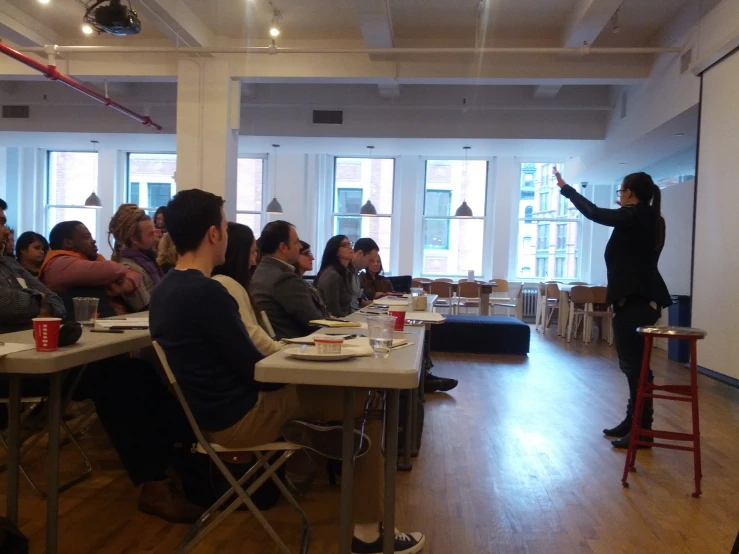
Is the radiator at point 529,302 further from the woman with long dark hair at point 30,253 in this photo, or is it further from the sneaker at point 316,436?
the sneaker at point 316,436

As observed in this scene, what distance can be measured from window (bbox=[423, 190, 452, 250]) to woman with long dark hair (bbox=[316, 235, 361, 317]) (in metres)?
8.37

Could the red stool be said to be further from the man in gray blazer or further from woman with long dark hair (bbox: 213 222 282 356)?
woman with long dark hair (bbox: 213 222 282 356)

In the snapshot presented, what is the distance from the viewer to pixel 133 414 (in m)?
2.36

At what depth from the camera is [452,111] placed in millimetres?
9250

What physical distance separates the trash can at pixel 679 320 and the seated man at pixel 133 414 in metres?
5.89

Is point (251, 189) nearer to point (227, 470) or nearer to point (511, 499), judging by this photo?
point (511, 499)

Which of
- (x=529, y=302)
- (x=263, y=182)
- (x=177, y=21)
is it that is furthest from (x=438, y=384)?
(x=263, y=182)

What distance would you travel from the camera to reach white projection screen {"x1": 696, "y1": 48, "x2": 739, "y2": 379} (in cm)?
474

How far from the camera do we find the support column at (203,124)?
7180 millimetres

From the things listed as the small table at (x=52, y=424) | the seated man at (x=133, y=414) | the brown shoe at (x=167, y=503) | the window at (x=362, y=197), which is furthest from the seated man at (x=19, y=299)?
the window at (x=362, y=197)

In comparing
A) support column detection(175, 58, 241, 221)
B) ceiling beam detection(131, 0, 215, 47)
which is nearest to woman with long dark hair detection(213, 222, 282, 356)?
ceiling beam detection(131, 0, 215, 47)

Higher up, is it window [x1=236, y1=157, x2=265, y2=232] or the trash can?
window [x1=236, y1=157, x2=265, y2=232]

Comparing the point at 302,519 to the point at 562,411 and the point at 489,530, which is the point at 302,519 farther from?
the point at 562,411

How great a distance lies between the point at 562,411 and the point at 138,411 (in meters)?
3.08
